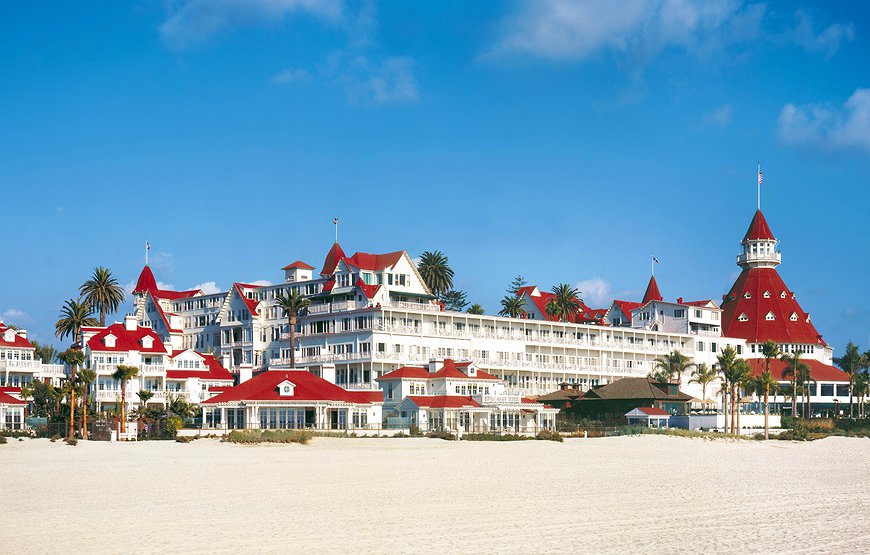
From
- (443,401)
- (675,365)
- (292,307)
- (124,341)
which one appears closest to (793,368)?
(675,365)

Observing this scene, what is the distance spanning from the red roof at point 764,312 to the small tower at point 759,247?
78cm

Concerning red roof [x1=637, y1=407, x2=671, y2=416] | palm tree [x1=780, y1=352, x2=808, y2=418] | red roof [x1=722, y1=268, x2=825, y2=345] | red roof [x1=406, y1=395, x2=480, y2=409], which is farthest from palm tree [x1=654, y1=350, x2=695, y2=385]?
red roof [x1=406, y1=395, x2=480, y2=409]

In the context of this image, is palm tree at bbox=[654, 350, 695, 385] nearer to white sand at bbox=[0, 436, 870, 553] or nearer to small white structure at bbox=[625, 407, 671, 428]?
small white structure at bbox=[625, 407, 671, 428]

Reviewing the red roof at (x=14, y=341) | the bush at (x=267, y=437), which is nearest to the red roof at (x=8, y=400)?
the red roof at (x=14, y=341)

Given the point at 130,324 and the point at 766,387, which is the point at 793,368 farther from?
the point at 130,324

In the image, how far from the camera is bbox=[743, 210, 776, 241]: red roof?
120 m

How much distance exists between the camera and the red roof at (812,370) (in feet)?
346

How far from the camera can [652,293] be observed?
118750 millimetres

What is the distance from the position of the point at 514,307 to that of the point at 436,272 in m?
8.86

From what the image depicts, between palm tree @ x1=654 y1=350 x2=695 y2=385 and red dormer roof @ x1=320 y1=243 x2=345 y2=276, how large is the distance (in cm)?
3165

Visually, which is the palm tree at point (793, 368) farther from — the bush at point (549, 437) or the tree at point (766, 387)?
the bush at point (549, 437)

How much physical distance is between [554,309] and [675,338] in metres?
12.3

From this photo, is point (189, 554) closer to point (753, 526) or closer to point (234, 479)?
point (753, 526)

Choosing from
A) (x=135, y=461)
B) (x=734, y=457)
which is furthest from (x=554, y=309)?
(x=135, y=461)
